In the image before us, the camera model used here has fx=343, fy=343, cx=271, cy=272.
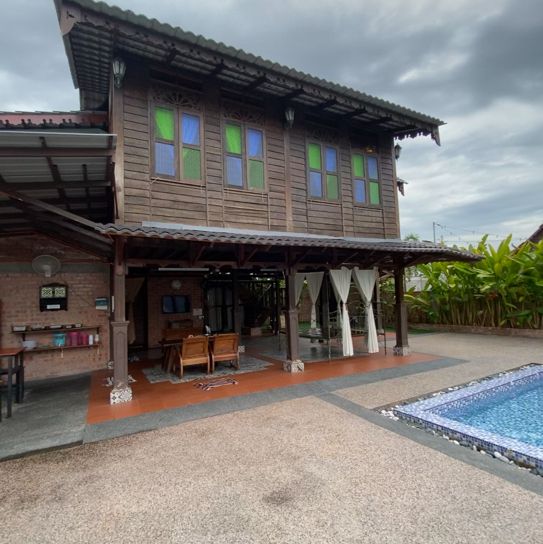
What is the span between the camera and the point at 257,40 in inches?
419

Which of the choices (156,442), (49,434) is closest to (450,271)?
(156,442)

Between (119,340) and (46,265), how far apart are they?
10.6 ft

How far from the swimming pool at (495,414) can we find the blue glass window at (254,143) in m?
6.01

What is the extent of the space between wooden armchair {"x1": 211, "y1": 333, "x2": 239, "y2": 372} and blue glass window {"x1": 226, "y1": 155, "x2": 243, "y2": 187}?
11.2 feet

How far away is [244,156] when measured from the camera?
7.83 meters

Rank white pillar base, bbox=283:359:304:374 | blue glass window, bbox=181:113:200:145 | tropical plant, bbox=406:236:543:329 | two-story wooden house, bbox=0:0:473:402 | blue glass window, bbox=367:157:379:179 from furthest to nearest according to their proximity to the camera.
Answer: tropical plant, bbox=406:236:543:329 < blue glass window, bbox=367:157:379:179 < white pillar base, bbox=283:359:304:374 < blue glass window, bbox=181:113:200:145 < two-story wooden house, bbox=0:0:473:402

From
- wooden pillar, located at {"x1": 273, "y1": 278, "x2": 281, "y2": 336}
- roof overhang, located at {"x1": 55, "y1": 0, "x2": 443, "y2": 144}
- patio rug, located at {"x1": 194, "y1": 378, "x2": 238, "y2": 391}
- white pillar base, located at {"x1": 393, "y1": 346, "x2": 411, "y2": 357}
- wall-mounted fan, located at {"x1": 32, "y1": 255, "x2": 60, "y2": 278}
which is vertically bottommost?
patio rug, located at {"x1": 194, "y1": 378, "x2": 238, "y2": 391}

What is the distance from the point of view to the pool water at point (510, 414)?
476 cm

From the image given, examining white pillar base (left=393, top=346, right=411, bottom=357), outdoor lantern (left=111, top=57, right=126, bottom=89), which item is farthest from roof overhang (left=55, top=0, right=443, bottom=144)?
white pillar base (left=393, top=346, right=411, bottom=357)

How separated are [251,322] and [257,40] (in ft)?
34.3

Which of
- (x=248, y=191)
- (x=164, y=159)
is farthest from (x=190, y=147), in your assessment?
(x=248, y=191)

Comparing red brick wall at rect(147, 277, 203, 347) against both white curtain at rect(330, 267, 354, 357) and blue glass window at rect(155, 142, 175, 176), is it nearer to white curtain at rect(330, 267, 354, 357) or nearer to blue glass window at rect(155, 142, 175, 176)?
blue glass window at rect(155, 142, 175, 176)

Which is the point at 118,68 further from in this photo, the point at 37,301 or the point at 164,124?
the point at 37,301

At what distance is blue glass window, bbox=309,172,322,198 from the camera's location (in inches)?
343
